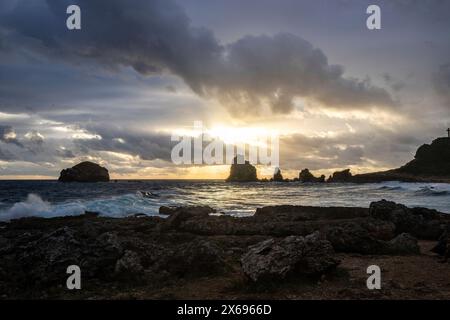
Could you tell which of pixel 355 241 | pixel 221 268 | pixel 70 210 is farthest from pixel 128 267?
pixel 70 210

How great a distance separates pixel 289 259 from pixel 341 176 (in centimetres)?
15592

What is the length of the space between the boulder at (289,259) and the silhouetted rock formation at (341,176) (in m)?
151

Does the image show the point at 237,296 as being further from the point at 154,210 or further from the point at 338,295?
the point at 154,210

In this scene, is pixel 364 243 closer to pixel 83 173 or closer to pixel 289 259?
pixel 289 259

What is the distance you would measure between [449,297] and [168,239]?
1188 centimetres

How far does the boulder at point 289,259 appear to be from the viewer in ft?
31.9

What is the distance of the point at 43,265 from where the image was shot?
1044 centimetres

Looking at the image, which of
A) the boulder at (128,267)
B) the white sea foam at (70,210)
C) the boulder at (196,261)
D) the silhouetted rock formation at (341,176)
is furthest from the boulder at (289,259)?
the silhouetted rock formation at (341,176)

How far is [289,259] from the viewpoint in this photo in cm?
995

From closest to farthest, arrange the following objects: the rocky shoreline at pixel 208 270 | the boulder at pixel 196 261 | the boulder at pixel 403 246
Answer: the rocky shoreline at pixel 208 270, the boulder at pixel 196 261, the boulder at pixel 403 246

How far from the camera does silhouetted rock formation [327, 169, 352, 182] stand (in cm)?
15638

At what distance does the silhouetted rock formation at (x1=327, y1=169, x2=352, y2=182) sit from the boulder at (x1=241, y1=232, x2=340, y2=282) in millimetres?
150589

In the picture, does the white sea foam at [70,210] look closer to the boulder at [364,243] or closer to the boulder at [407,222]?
the boulder at [407,222]
